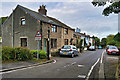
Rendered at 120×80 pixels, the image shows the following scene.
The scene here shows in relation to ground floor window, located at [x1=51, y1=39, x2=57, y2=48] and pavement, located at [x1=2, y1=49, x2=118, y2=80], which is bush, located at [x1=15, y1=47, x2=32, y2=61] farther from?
ground floor window, located at [x1=51, y1=39, x2=57, y2=48]

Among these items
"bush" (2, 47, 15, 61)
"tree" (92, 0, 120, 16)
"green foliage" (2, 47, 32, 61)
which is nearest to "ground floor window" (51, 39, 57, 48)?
"green foliage" (2, 47, 32, 61)

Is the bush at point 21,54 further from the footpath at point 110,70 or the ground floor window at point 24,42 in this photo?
the ground floor window at point 24,42

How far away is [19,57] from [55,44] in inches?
376

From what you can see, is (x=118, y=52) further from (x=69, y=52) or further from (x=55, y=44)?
(x=55, y=44)

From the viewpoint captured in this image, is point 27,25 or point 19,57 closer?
point 19,57

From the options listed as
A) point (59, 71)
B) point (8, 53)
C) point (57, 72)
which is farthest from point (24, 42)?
point (57, 72)

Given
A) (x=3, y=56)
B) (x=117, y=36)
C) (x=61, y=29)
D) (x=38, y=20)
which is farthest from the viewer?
(x=61, y=29)

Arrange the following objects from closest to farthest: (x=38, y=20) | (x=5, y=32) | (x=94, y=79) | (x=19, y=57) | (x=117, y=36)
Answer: (x=94, y=79)
(x=117, y=36)
(x=19, y=57)
(x=38, y=20)
(x=5, y=32)

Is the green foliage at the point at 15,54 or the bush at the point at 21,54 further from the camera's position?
the bush at the point at 21,54

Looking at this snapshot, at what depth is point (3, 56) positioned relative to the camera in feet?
26.5

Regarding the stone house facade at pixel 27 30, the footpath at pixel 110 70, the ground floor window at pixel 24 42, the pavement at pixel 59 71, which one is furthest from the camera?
the ground floor window at pixel 24 42

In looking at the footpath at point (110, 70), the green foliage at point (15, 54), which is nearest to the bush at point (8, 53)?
the green foliage at point (15, 54)

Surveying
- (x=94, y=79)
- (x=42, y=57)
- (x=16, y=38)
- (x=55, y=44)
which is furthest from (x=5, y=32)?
(x=94, y=79)

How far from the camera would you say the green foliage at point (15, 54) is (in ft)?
26.8
